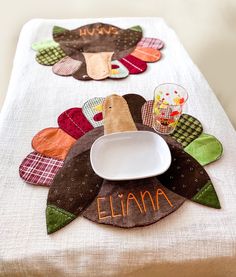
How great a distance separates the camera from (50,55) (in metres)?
1.13

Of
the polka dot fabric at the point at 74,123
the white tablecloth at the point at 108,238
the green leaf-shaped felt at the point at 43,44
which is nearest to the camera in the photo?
the white tablecloth at the point at 108,238

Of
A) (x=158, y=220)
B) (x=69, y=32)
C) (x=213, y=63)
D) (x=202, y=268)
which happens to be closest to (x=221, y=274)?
(x=202, y=268)

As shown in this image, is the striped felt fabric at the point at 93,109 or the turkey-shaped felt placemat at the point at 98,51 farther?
the turkey-shaped felt placemat at the point at 98,51

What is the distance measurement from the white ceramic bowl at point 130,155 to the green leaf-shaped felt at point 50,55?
0.44 meters

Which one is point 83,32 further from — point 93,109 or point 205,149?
point 205,149

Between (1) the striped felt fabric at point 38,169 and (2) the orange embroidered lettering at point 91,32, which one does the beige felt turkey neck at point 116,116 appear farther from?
(2) the orange embroidered lettering at point 91,32

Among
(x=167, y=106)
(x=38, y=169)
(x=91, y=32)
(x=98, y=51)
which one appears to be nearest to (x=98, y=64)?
(x=98, y=51)

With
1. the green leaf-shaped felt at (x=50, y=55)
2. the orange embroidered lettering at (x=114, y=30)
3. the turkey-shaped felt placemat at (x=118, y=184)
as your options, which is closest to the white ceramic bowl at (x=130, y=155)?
the turkey-shaped felt placemat at (x=118, y=184)

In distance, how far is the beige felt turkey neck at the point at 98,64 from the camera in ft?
3.44

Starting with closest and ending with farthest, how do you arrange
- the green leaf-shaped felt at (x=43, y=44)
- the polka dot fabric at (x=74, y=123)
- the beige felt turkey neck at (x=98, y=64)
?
1. the polka dot fabric at (x=74, y=123)
2. the beige felt turkey neck at (x=98, y=64)
3. the green leaf-shaped felt at (x=43, y=44)

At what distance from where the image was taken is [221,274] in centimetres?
67

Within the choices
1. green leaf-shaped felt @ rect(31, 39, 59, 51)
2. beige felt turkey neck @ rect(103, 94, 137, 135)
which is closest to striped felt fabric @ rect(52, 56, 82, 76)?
green leaf-shaped felt @ rect(31, 39, 59, 51)

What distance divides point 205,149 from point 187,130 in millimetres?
74

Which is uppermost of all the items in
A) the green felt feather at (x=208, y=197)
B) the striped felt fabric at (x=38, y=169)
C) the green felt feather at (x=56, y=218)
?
the green felt feather at (x=208, y=197)
